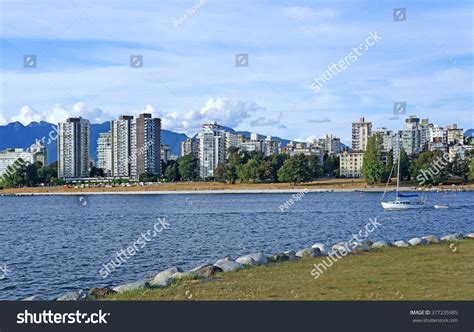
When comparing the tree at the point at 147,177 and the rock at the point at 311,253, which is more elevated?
the tree at the point at 147,177

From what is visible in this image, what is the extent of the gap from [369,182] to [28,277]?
12847 cm

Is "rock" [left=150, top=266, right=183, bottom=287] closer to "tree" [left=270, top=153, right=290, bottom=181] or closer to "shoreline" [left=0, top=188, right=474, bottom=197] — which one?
"shoreline" [left=0, top=188, right=474, bottom=197]

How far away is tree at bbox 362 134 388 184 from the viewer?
478ft

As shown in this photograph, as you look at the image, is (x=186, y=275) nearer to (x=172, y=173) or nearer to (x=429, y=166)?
(x=429, y=166)

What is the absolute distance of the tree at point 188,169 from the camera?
187125 mm

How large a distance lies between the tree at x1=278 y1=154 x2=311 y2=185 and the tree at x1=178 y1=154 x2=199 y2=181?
38287 mm

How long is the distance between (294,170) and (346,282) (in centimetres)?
13855

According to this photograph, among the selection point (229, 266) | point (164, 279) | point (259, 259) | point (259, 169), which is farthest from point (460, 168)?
point (164, 279)

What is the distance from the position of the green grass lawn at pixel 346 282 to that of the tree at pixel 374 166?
12450 centimetres

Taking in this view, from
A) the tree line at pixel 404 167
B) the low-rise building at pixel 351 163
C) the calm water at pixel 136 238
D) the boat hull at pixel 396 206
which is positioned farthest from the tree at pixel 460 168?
the calm water at pixel 136 238

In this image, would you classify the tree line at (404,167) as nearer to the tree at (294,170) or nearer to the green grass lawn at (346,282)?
the tree at (294,170)

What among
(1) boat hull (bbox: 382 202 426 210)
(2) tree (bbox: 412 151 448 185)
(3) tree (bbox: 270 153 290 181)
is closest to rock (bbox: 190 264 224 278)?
(1) boat hull (bbox: 382 202 426 210)

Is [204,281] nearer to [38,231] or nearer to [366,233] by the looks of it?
[366,233]
